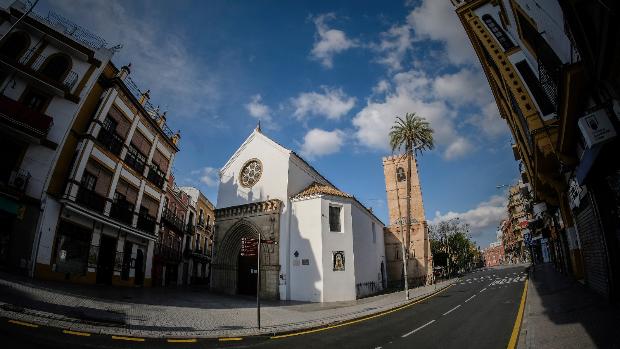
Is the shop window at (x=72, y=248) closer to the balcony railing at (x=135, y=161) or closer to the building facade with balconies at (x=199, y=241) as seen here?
the balcony railing at (x=135, y=161)

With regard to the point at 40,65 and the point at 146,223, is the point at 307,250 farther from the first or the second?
the point at 40,65

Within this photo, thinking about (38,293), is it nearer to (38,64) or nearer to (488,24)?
(38,64)

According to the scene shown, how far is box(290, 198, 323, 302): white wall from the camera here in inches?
891

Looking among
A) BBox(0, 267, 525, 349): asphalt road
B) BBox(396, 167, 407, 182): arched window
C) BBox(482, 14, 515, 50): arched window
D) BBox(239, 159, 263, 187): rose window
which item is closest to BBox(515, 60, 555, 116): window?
BBox(482, 14, 515, 50): arched window

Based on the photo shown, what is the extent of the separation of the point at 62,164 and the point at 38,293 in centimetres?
944

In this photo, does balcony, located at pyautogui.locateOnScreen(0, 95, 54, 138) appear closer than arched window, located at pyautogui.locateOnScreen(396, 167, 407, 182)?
Yes

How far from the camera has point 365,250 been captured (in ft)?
99.7

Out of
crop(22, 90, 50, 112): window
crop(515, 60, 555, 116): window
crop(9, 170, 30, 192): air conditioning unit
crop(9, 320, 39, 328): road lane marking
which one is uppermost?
crop(22, 90, 50, 112): window

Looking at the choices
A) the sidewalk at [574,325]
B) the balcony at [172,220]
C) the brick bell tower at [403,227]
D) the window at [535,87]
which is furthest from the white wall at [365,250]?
the balcony at [172,220]

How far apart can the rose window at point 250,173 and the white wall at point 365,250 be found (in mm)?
9670

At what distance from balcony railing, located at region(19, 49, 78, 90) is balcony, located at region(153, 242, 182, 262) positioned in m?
16.7

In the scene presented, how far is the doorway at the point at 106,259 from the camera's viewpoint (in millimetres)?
20353

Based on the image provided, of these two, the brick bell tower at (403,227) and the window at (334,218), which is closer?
the window at (334,218)

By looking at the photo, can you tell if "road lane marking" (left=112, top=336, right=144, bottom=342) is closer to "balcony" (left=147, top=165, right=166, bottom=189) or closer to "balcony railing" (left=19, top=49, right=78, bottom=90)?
"balcony railing" (left=19, top=49, right=78, bottom=90)
